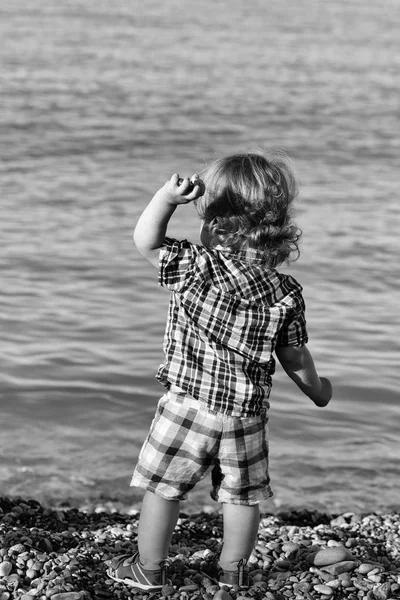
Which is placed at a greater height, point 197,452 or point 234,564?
point 197,452

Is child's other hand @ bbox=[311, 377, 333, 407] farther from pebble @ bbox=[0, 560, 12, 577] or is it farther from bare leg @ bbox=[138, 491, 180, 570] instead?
pebble @ bbox=[0, 560, 12, 577]

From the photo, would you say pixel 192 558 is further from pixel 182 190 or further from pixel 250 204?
pixel 182 190

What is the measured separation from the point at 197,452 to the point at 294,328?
0.59 m

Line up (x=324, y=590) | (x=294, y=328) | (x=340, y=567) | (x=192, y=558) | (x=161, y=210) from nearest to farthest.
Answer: (x=161, y=210)
(x=294, y=328)
(x=324, y=590)
(x=340, y=567)
(x=192, y=558)

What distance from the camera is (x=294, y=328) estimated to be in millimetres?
3574

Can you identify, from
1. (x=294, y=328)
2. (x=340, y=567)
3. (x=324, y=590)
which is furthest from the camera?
(x=340, y=567)

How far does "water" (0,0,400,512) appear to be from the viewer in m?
6.46

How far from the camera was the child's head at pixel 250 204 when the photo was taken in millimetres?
3475

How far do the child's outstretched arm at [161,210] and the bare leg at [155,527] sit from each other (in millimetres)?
914

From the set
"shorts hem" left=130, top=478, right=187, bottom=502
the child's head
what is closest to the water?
the child's head

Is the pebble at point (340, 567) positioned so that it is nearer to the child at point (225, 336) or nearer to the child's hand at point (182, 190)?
the child at point (225, 336)

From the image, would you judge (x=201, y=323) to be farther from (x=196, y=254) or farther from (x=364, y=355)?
(x=364, y=355)

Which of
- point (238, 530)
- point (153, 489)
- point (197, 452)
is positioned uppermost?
point (197, 452)

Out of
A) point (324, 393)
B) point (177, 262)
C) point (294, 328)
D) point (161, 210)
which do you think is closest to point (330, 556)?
point (324, 393)
